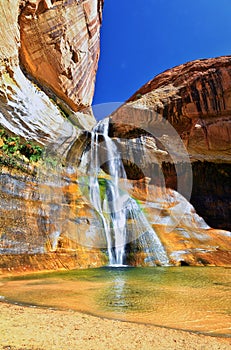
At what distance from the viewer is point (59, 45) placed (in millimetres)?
20828

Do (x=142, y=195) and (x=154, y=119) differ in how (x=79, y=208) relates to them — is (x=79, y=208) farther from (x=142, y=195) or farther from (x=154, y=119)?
(x=154, y=119)

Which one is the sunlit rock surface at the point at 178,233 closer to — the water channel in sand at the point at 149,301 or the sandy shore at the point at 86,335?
the water channel in sand at the point at 149,301

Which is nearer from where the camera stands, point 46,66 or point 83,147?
point 83,147

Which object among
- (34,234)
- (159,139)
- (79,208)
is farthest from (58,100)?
(34,234)

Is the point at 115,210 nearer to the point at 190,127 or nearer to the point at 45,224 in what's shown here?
the point at 45,224

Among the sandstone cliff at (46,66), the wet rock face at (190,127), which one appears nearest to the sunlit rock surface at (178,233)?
the wet rock face at (190,127)

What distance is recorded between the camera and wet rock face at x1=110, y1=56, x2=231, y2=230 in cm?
1991

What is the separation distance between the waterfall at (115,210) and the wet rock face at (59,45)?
5888mm

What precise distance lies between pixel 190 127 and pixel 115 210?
10906 mm

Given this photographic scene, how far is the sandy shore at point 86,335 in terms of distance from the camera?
2373mm

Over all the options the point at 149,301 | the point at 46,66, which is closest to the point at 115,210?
the point at 149,301

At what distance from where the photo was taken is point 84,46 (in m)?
26.4

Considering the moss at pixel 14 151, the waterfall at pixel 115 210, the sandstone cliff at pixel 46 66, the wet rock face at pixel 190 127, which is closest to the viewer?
the moss at pixel 14 151

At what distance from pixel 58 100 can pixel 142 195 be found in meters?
9.88
